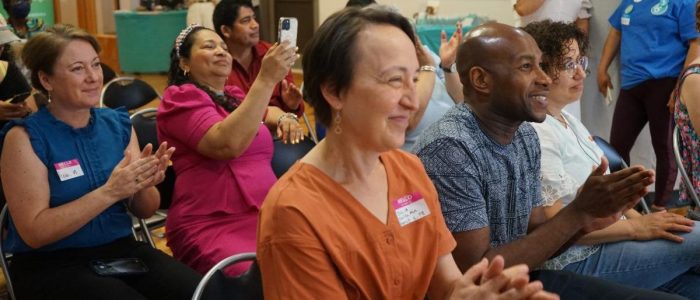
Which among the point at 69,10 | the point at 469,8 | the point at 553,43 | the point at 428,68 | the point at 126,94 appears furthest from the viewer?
the point at 69,10

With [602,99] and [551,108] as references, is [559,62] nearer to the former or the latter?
[551,108]

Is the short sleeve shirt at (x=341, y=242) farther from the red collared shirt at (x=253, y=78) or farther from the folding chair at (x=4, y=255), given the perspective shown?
the red collared shirt at (x=253, y=78)

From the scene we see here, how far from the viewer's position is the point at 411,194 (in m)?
1.54

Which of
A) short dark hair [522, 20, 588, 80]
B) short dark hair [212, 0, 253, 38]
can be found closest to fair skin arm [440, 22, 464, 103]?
short dark hair [522, 20, 588, 80]

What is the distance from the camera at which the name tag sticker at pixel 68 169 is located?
6.95 feet

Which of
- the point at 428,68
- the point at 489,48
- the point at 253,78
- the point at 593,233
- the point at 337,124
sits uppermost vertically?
the point at 489,48

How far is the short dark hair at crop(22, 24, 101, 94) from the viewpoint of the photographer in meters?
2.21

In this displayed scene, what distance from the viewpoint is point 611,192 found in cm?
174

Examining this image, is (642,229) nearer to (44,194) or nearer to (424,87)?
(424,87)

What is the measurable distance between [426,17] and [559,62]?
407 cm

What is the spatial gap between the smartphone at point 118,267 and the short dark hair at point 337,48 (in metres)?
0.97

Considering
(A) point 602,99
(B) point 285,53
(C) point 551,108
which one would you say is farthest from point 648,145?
(B) point 285,53

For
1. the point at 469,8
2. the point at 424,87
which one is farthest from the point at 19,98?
the point at 469,8

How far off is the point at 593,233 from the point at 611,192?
15.8 inches
